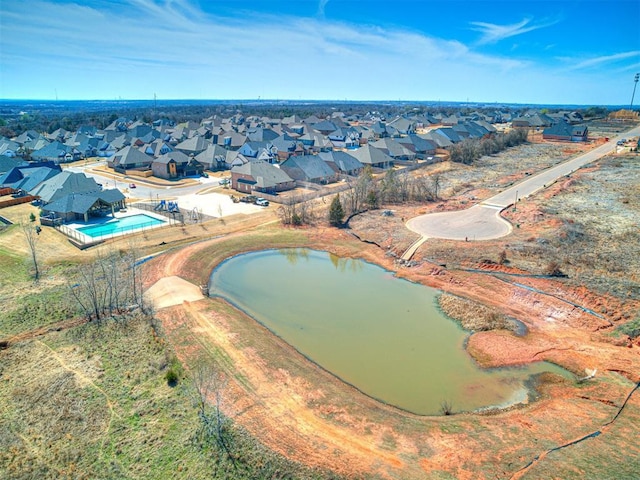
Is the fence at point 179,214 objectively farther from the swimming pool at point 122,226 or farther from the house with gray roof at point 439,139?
the house with gray roof at point 439,139

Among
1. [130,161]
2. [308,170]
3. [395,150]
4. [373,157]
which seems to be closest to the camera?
[308,170]

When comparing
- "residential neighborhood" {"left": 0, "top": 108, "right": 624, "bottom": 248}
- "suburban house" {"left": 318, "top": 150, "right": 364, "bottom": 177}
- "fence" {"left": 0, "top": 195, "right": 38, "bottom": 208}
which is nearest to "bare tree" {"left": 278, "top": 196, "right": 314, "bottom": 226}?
"residential neighborhood" {"left": 0, "top": 108, "right": 624, "bottom": 248}

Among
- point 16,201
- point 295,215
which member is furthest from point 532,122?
point 16,201

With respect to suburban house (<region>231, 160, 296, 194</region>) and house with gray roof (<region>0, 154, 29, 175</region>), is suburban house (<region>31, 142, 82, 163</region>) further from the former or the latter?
suburban house (<region>231, 160, 296, 194</region>)

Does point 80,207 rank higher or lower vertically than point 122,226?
higher

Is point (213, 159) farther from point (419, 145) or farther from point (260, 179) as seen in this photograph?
point (419, 145)

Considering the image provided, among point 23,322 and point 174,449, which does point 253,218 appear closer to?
point 23,322

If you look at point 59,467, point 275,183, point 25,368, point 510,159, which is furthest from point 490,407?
point 510,159
